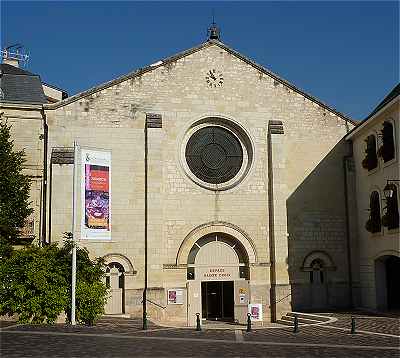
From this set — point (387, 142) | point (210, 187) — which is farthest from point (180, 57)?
point (387, 142)

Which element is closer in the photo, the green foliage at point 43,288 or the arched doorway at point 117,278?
the green foliage at point 43,288

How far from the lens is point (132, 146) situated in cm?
2748

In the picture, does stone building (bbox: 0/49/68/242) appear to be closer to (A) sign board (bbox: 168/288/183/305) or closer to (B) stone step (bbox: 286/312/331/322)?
(A) sign board (bbox: 168/288/183/305)

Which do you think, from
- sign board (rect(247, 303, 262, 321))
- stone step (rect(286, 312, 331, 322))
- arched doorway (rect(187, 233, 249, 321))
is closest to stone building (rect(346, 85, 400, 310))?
stone step (rect(286, 312, 331, 322))

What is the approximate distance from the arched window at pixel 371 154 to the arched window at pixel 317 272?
17.8 ft

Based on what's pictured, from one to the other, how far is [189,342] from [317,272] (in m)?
13.5

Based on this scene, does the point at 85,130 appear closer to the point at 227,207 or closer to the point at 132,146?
the point at 132,146

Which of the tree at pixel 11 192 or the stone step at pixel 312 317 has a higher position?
the tree at pixel 11 192

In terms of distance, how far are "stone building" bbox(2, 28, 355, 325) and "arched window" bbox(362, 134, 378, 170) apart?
2.50 metres

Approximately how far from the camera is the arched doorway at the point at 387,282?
27.0 meters

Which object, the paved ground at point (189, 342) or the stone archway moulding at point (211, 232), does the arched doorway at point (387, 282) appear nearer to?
the paved ground at point (189, 342)

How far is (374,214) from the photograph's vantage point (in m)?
26.9

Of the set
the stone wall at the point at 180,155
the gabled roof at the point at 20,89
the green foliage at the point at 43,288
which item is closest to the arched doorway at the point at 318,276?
the stone wall at the point at 180,155

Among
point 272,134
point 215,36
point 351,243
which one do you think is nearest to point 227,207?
point 272,134
